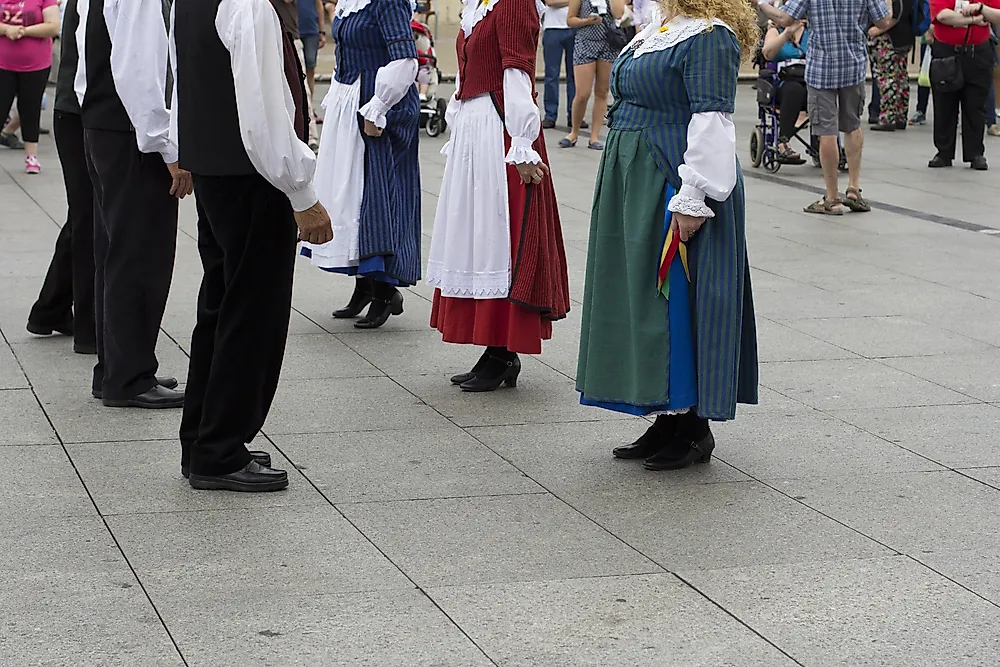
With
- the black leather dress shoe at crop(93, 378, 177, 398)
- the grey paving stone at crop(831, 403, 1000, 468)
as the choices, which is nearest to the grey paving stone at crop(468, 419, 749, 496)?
the grey paving stone at crop(831, 403, 1000, 468)

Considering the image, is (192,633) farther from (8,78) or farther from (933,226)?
(8,78)

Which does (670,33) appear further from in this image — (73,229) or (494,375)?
(73,229)

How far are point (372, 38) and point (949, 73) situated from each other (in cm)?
811

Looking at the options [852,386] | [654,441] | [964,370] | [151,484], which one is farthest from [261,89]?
[964,370]

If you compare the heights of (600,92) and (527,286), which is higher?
(600,92)

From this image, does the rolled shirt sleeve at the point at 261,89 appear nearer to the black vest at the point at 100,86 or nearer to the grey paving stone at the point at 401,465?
the grey paving stone at the point at 401,465

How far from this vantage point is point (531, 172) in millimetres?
6277

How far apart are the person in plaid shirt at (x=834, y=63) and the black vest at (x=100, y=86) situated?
21.6 feet

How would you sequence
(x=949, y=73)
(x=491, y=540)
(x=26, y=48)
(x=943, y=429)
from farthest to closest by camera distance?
(x=949, y=73), (x=26, y=48), (x=943, y=429), (x=491, y=540)

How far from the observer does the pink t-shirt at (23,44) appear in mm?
12805

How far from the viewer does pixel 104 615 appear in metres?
3.95

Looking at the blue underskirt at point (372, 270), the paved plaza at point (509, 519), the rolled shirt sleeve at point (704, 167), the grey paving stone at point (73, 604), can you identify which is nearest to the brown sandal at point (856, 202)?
the paved plaza at point (509, 519)

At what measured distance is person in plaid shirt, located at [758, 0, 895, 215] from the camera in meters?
11.3

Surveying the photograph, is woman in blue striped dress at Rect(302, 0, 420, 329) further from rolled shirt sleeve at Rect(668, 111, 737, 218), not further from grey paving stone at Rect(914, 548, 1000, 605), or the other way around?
grey paving stone at Rect(914, 548, 1000, 605)
